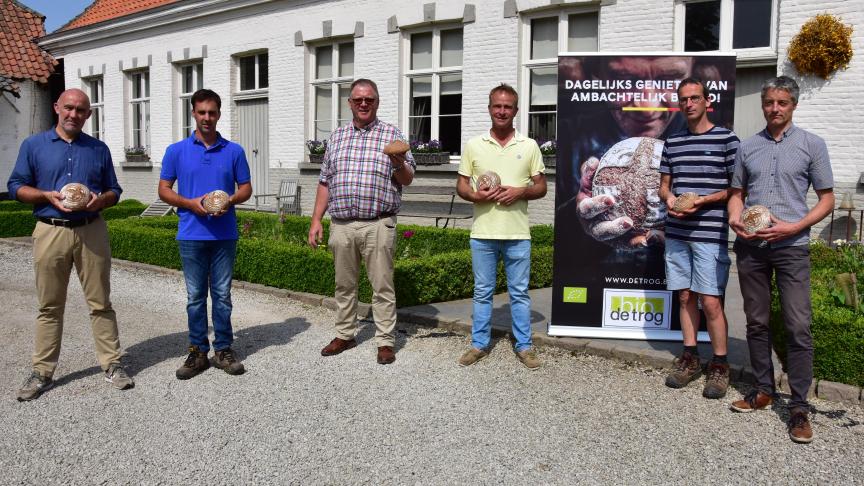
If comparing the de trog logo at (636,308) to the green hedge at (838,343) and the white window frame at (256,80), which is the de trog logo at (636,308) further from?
the white window frame at (256,80)

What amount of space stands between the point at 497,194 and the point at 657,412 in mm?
1790

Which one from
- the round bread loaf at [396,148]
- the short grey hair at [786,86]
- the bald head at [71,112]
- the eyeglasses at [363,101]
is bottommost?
the round bread loaf at [396,148]

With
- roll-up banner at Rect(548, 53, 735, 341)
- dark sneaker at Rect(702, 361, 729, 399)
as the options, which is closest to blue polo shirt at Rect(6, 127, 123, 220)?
roll-up banner at Rect(548, 53, 735, 341)

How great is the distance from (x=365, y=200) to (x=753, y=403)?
2.91 m

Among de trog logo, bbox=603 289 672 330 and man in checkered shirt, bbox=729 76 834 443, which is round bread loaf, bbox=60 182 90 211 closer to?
de trog logo, bbox=603 289 672 330

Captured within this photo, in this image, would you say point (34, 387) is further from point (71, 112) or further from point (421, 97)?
point (421, 97)

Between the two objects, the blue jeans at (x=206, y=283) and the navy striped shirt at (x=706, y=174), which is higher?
the navy striped shirt at (x=706, y=174)

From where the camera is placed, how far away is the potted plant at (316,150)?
13781 millimetres

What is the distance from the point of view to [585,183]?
5.59 meters

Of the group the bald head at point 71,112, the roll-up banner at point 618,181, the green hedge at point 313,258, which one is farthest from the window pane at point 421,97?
the bald head at point 71,112

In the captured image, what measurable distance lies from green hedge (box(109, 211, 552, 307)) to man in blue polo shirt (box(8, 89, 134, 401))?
2708 mm

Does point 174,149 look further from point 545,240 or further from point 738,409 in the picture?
point 545,240

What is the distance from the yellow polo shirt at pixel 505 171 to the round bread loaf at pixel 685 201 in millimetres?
1026

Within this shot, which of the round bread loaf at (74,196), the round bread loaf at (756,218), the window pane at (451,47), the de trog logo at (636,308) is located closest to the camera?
the round bread loaf at (756,218)
